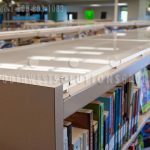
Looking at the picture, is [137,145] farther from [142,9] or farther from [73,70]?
[142,9]

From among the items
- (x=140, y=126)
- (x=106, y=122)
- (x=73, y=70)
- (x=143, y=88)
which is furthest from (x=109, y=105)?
(x=143, y=88)

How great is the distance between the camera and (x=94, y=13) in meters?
17.7

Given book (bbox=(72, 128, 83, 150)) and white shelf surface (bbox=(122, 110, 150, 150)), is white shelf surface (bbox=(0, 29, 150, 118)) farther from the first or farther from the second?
white shelf surface (bbox=(122, 110, 150, 150))

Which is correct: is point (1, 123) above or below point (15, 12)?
below

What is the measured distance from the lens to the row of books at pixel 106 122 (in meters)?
0.86

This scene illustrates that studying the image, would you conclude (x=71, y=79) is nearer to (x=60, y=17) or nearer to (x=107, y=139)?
(x=107, y=139)

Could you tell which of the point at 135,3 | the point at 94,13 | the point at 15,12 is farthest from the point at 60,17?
the point at 135,3

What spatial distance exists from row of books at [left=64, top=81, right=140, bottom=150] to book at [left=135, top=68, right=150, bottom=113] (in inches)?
4.7

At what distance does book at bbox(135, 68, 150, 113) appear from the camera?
157 centimetres

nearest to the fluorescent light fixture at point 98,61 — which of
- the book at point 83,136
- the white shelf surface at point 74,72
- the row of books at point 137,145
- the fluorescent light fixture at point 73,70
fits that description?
the white shelf surface at point 74,72

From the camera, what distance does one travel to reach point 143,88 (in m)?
1.66

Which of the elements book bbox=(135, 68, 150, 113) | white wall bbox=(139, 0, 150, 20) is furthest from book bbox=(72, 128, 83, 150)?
white wall bbox=(139, 0, 150, 20)

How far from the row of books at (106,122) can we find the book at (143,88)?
12 centimetres

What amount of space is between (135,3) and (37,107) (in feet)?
46.2
